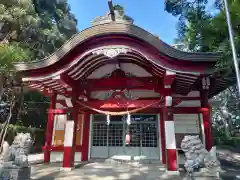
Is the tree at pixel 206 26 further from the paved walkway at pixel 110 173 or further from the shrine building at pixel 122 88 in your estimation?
the paved walkway at pixel 110 173

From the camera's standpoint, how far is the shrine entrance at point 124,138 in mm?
8305

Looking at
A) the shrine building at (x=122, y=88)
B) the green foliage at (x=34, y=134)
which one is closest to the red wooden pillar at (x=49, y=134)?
the shrine building at (x=122, y=88)

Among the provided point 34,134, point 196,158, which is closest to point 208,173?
point 196,158

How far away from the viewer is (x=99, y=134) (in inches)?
348

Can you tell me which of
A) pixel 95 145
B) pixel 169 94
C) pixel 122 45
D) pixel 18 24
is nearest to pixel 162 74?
pixel 169 94

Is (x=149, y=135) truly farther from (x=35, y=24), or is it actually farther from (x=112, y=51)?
(x=35, y=24)

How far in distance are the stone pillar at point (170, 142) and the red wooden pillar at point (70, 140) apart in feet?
10.1

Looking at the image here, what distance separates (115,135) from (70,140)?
99.0 inches

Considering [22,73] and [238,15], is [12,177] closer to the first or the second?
[22,73]

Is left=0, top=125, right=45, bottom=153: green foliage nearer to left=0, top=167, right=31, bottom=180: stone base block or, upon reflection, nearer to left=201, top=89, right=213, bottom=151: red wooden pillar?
left=0, top=167, right=31, bottom=180: stone base block

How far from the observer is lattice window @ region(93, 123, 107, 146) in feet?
28.7

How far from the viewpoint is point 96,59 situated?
6.62 m

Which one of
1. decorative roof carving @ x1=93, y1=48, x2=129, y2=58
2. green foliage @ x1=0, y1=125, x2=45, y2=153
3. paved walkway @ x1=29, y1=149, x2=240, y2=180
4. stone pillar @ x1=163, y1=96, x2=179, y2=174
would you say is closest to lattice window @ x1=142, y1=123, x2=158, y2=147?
paved walkway @ x1=29, y1=149, x2=240, y2=180

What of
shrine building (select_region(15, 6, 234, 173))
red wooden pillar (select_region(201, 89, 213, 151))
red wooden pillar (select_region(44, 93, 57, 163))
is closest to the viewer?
shrine building (select_region(15, 6, 234, 173))
